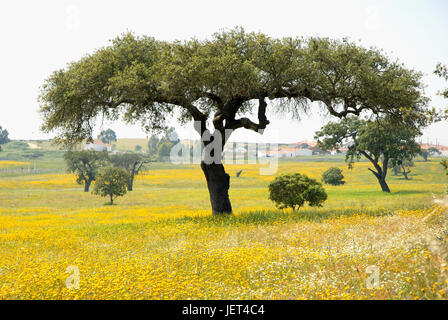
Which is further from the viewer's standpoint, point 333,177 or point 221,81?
point 333,177

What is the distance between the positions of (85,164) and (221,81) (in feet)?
180

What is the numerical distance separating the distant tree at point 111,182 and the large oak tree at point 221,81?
23469 mm

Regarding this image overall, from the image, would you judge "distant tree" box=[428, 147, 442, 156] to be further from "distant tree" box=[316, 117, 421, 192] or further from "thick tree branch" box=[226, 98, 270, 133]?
"thick tree branch" box=[226, 98, 270, 133]

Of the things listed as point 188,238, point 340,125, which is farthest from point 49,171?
point 188,238

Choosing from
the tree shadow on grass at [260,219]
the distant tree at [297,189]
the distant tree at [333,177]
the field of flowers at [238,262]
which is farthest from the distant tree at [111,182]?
the distant tree at [333,177]

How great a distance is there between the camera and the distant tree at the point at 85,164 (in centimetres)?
6562

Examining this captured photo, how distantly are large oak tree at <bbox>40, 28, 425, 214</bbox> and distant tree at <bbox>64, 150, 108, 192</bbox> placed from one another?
149ft

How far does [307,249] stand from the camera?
39.4 ft

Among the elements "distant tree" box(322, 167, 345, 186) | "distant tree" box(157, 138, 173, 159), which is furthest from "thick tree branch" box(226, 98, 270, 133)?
"distant tree" box(157, 138, 173, 159)

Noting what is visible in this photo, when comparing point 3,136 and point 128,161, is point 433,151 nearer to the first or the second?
point 128,161

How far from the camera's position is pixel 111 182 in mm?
45938

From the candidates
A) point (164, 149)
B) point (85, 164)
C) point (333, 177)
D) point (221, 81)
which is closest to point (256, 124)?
point (221, 81)

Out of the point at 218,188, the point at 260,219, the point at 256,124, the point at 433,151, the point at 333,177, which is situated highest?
the point at 256,124
